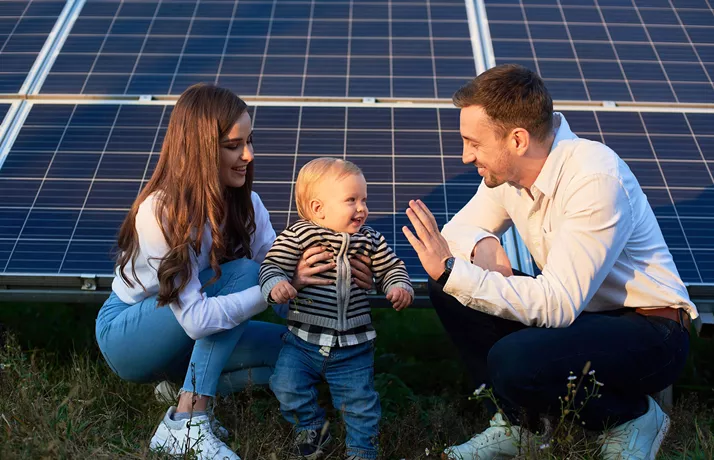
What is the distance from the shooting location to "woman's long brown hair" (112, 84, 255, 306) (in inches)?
171

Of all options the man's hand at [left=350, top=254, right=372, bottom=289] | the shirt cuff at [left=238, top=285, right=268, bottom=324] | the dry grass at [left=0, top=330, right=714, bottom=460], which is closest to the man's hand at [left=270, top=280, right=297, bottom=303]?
the shirt cuff at [left=238, top=285, right=268, bottom=324]

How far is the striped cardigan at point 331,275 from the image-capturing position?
14.4 ft

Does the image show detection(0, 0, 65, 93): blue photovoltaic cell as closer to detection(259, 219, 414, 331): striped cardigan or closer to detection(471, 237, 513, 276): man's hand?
detection(259, 219, 414, 331): striped cardigan

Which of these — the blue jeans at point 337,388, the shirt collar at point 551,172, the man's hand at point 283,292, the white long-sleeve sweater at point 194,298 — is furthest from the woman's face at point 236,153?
the shirt collar at point 551,172

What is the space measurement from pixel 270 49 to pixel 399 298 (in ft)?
11.4

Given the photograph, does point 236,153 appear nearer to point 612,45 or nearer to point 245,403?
point 245,403

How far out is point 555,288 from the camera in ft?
13.7

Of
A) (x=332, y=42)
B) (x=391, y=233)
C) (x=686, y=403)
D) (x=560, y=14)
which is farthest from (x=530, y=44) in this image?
(x=686, y=403)

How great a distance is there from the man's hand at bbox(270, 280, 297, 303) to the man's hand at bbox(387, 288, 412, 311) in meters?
0.47

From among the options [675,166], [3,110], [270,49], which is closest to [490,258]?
[675,166]

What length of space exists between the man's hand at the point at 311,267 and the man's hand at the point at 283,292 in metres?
0.15

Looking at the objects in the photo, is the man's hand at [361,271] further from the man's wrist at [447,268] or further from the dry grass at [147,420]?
the dry grass at [147,420]

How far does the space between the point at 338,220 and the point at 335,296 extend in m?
0.37

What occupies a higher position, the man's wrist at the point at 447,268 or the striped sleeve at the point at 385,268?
the man's wrist at the point at 447,268
